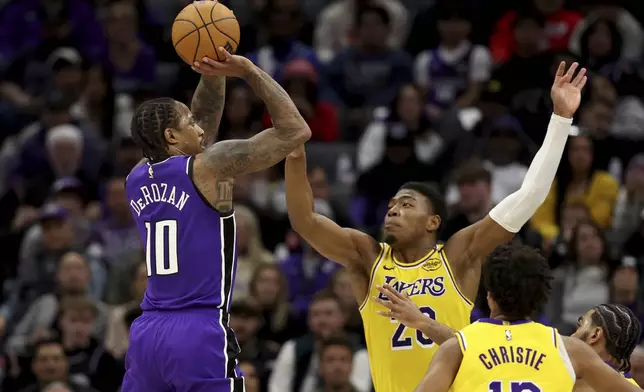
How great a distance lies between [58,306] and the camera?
1272 centimetres

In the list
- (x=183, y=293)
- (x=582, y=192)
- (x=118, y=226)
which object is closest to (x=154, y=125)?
(x=183, y=293)

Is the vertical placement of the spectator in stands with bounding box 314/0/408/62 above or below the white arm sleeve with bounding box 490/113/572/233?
above

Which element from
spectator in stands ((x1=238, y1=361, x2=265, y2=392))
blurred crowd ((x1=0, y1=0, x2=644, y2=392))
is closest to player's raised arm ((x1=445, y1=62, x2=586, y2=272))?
blurred crowd ((x1=0, y1=0, x2=644, y2=392))

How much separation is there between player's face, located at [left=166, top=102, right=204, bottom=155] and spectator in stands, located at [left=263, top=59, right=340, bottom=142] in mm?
7379

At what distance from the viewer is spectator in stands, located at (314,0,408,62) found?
16.7 meters

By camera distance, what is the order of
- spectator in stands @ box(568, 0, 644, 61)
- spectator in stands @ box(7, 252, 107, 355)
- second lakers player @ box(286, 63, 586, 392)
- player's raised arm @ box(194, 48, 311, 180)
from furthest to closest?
spectator in stands @ box(568, 0, 644, 61)
spectator in stands @ box(7, 252, 107, 355)
second lakers player @ box(286, 63, 586, 392)
player's raised arm @ box(194, 48, 311, 180)

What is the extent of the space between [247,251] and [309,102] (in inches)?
103

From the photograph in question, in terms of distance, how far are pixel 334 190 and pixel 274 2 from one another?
3365 millimetres

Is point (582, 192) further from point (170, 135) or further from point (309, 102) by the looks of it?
point (170, 135)

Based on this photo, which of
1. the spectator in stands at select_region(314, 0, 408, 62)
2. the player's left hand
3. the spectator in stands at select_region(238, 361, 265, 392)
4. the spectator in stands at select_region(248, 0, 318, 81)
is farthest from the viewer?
the spectator in stands at select_region(314, 0, 408, 62)

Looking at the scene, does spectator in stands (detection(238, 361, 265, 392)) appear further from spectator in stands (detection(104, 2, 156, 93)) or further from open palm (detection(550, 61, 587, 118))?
spectator in stands (detection(104, 2, 156, 93))

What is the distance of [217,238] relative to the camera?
278 inches

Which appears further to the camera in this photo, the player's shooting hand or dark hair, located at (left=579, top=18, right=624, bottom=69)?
dark hair, located at (left=579, top=18, right=624, bottom=69)

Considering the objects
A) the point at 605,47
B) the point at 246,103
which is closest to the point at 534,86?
the point at 605,47
